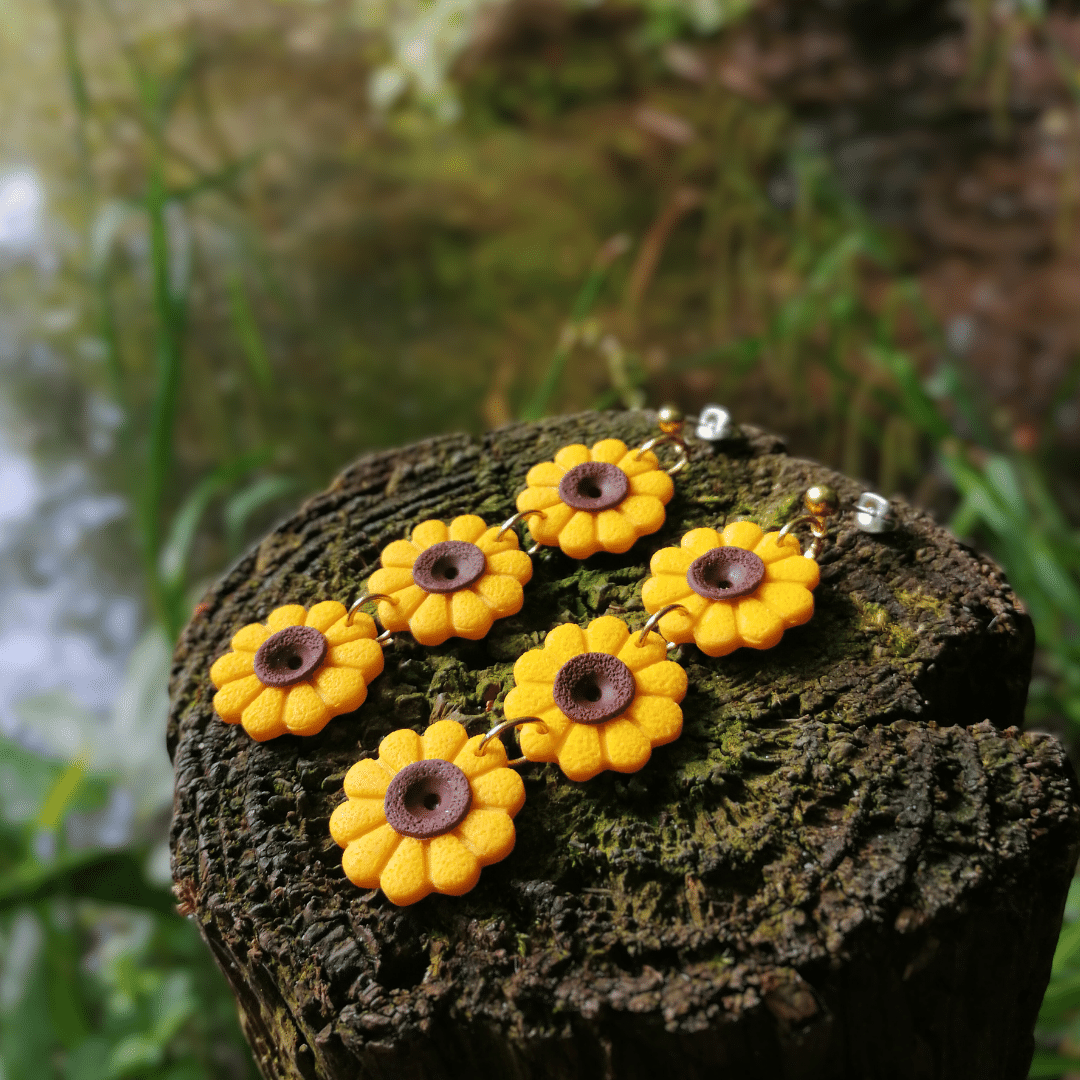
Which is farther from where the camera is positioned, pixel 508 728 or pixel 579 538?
pixel 579 538

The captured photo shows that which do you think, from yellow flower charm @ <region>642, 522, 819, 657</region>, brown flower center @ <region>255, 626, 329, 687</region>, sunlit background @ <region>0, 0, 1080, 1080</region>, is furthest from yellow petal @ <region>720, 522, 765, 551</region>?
sunlit background @ <region>0, 0, 1080, 1080</region>

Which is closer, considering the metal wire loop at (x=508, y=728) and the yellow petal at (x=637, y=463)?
the metal wire loop at (x=508, y=728)

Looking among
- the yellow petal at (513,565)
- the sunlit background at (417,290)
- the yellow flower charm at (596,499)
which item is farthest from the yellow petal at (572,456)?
the sunlit background at (417,290)

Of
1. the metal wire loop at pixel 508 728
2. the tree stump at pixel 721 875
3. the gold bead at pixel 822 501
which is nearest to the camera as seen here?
the tree stump at pixel 721 875

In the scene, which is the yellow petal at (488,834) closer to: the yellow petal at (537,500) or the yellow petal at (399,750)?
the yellow petal at (399,750)

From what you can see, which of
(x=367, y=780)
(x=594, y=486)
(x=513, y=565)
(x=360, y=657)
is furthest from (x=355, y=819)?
(x=594, y=486)

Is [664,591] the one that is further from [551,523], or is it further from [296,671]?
[296,671]

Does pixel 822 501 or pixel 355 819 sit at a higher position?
pixel 822 501

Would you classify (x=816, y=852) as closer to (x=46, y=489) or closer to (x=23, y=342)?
(x=46, y=489)
